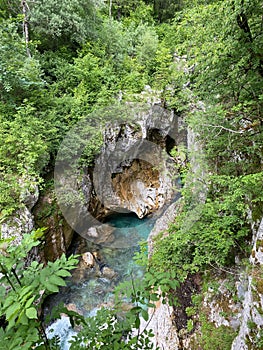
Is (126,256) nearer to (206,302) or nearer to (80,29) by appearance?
(206,302)

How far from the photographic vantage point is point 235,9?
2.70 meters

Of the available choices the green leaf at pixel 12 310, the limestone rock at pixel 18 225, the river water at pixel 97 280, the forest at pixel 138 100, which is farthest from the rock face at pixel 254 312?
the limestone rock at pixel 18 225

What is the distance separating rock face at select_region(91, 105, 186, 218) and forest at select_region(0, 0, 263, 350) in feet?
2.95

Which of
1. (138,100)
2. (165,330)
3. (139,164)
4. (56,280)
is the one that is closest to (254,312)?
(165,330)

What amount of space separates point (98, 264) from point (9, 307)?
289 inches

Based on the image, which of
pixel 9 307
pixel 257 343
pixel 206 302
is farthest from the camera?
pixel 206 302

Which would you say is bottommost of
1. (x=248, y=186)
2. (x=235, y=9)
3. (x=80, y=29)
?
(x=248, y=186)

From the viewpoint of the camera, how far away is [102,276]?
7.29 m

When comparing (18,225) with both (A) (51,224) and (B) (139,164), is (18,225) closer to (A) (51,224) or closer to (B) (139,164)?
(A) (51,224)

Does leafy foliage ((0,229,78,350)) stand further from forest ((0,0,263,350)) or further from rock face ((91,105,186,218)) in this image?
rock face ((91,105,186,218))

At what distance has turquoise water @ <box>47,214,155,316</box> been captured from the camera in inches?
253

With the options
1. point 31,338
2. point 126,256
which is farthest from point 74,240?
point 31,338

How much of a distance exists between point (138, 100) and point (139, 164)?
10.4 feet

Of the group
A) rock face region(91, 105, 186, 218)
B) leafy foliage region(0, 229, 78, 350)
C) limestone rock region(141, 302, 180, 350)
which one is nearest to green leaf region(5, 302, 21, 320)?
leafy foliage region(0, 229, 78, 350)
